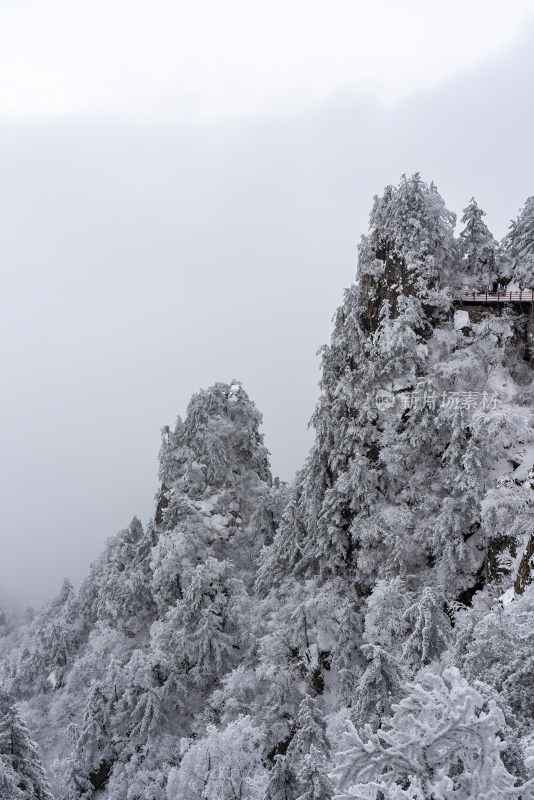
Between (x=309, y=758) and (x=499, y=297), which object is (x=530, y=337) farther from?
(x=309, y=758)

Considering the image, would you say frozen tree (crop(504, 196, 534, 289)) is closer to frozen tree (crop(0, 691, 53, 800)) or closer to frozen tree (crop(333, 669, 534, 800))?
frozen tree (crop(333, 669, 534, 800))

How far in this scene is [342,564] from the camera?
1505 inches

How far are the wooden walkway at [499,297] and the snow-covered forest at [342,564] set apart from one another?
755 millimetres

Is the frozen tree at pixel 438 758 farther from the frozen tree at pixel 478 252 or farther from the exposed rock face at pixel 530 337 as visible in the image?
the frozen tree at pixel 478 252

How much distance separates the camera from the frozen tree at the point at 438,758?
33.5 ft

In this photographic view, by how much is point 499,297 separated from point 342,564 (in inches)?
917

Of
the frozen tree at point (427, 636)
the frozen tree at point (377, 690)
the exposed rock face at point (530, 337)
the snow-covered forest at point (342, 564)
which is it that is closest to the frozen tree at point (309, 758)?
the snow-covered forest at point (342, 564)

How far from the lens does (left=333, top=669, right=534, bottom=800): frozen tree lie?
33.5 feet

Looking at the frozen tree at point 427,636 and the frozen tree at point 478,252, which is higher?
the frozen tree at point 478,252

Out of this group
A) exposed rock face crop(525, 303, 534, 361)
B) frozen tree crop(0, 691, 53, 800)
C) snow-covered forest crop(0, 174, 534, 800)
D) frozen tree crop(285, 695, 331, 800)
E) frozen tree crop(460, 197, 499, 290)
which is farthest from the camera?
frozen tree crop(460, 197, 499, 290)

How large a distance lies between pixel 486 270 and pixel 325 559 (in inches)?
1031

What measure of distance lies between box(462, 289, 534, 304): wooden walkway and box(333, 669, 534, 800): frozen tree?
3485cm

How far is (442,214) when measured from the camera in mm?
42688

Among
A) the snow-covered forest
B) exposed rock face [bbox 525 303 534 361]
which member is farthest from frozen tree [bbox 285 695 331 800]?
exposed rock face [bbox 525 303 534 361]
